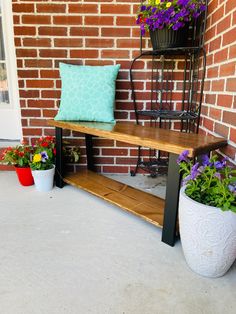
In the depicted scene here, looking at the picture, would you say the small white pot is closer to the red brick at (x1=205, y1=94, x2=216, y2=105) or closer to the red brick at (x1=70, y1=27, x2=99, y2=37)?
the red brick at (x1=70, y1=27, x2=99, y2=37)

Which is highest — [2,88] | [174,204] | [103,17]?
[103,17]

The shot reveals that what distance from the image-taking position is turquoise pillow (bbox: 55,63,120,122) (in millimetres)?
1692

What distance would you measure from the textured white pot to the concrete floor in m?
0.06

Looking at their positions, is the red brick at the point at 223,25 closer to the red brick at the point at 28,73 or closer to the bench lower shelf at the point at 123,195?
the bench lower shelf at the point at 123,195

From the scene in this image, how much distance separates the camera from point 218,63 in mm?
1383

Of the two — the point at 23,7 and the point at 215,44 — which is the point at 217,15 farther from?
the point at 23,7

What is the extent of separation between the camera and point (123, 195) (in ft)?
5.16

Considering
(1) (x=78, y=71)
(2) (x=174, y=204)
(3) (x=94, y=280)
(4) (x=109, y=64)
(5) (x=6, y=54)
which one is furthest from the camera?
(5) (x=6, y=54)

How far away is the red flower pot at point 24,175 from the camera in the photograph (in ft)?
5.93

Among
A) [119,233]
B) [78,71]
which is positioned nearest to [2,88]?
[78,71]

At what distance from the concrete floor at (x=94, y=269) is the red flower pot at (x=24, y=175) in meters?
0.34

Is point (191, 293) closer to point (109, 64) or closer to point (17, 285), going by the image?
point (17, 285)

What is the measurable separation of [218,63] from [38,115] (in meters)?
1.35

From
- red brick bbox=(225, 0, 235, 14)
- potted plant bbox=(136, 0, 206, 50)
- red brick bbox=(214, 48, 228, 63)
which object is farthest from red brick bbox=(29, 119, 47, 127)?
red brick bbox=(225, 0, 235, 14)
